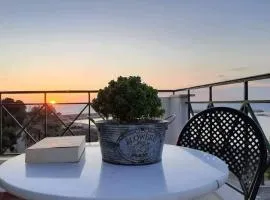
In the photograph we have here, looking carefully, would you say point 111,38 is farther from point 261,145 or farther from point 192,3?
point 261,145

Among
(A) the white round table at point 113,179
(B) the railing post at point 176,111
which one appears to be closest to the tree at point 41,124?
(B) the railing post at point 176,111

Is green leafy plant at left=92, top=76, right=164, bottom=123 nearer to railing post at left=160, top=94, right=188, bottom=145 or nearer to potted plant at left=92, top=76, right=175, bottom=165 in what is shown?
potted plant at left=92, top=76, right=175, bottom=165

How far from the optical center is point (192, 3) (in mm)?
5621

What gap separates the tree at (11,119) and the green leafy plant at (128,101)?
12.0 feet

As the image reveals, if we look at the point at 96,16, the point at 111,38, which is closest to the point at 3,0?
the point at 96,16

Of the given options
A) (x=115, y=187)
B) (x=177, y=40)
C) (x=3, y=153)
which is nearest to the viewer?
(x=115, y=187)

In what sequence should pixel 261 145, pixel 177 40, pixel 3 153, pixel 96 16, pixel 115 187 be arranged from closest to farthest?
pixel 115 187 → pixel 261 145 → pixel 3 153 → pixel 96 16 → pixel 177 40

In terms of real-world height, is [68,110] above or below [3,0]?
below

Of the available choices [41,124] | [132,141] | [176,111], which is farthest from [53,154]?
[41,124]

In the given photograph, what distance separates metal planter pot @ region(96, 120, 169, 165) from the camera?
1313mm

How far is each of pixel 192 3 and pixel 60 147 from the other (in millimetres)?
4642

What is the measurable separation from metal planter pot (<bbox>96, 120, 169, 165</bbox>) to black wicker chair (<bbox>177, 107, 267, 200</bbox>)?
1.65 feet

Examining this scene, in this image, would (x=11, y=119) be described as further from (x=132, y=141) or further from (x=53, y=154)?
(x=132, y=141)

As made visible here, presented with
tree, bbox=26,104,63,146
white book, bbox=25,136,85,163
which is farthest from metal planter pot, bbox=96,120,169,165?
tree, bbox=26,104,63,146
